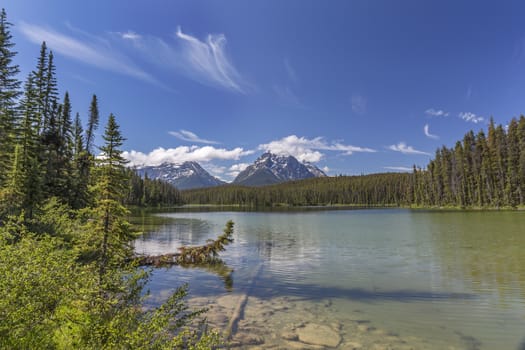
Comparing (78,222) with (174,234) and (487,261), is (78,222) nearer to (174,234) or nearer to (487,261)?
(174,234)

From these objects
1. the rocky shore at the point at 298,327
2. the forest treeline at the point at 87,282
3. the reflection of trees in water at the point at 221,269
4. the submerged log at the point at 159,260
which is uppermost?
the forest treeline at the point at 87,282

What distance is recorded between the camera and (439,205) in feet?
360

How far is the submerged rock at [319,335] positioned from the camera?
879cm

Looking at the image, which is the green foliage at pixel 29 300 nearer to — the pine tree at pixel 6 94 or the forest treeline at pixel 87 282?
the forest treeline at pixel 87 282

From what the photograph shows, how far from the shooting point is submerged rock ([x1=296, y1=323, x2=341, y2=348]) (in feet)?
28.8

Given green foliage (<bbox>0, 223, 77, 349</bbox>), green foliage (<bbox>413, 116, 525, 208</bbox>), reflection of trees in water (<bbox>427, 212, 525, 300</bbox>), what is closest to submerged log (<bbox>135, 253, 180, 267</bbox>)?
green foliage (<bbox>0, 223, 77, 349</bbox>)

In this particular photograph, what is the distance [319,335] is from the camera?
9.28 metres

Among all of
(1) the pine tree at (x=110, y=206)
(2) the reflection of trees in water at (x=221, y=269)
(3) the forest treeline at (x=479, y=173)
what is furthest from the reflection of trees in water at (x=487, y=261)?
(3) the forest treeline at (x=479, y=173)

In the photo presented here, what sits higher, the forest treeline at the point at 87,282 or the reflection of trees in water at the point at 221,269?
the forest treeline at the point at 87,282

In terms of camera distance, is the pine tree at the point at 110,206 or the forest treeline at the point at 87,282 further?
the pine tree at the point at 110,206

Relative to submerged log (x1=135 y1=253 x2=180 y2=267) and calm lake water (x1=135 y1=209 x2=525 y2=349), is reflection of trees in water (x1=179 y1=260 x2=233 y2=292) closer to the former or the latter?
calm lake water (x1=135 y1=209 x2=525 y2=349)

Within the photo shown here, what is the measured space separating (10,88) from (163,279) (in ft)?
101

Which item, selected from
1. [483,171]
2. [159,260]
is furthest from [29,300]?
[483,171]

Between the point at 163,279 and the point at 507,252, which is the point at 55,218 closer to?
the point at 163,279
